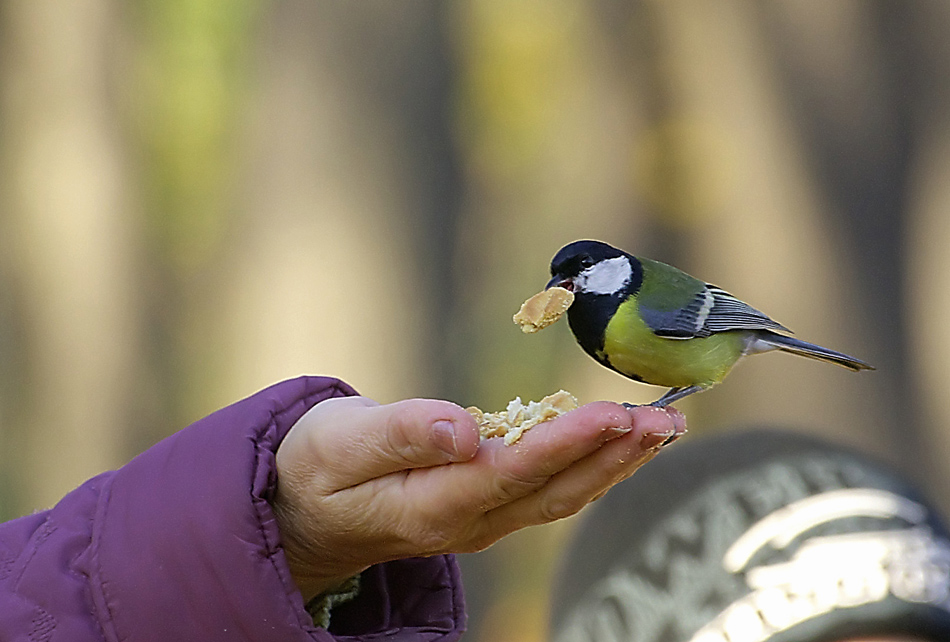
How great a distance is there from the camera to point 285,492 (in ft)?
3.41

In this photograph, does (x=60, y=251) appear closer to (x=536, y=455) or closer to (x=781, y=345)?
(x=781, y=345)

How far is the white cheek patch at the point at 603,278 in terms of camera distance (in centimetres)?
138

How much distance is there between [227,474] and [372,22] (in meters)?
2.33

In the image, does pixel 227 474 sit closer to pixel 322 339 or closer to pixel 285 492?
pixel 285 492

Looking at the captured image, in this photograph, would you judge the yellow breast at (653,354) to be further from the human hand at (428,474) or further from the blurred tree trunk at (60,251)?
the blurred tree trunk at (60,251)

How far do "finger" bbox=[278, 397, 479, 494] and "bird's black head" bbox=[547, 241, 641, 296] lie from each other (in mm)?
442

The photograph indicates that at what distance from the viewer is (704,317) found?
139 cm

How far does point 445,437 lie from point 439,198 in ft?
7.72

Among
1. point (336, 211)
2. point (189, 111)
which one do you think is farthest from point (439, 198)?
point (189, 111)

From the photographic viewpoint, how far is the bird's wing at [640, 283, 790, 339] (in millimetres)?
1353

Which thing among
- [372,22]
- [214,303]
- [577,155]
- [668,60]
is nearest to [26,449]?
[214,303]

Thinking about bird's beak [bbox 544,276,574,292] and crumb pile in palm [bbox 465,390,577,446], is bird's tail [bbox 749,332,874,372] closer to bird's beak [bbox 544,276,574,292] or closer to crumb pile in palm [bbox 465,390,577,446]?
Result: bird's beak [bbox 544,276,574,292]

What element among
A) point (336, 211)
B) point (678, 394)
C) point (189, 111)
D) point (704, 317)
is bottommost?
point (678, 394)

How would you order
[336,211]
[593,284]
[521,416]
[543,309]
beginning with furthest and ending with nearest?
[336,211] < [593,284] < [543,309] < [521,416]
